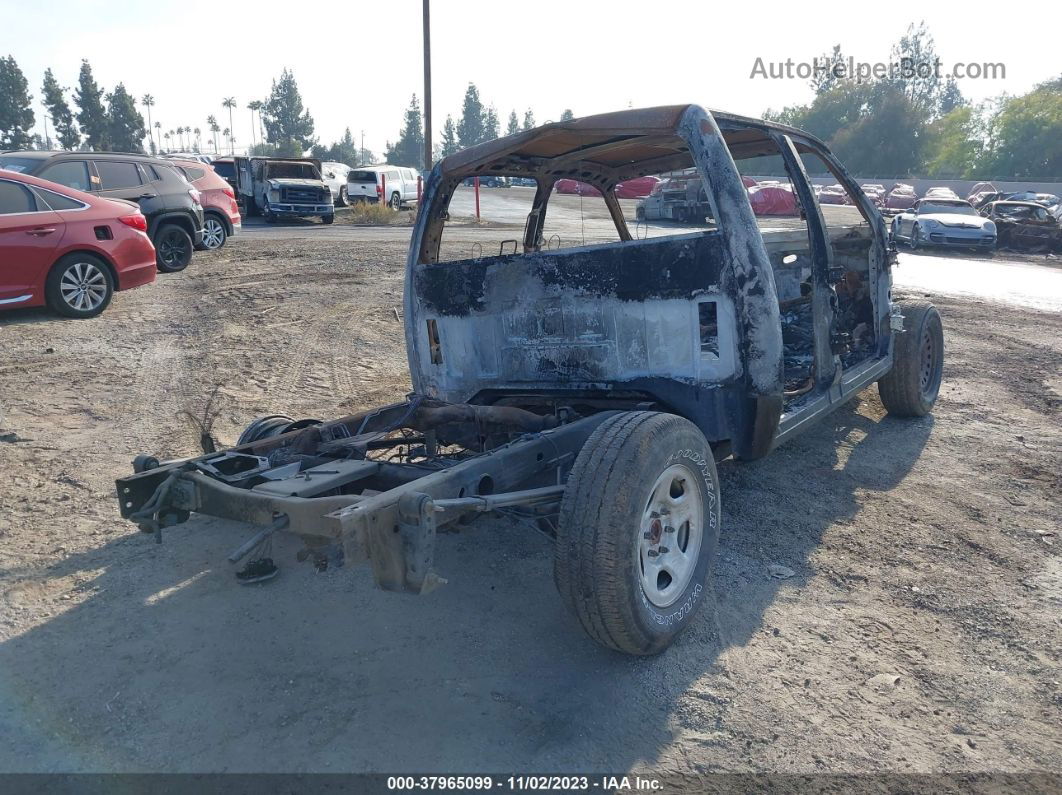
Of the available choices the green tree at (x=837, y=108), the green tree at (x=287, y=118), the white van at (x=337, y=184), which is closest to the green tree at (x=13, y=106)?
the green tree at (x=287, y=118)

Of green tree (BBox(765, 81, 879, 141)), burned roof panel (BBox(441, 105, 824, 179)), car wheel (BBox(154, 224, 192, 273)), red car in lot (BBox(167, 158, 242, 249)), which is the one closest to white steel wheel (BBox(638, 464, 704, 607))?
burned roof panel (BBox(441, 105, 824, 179))

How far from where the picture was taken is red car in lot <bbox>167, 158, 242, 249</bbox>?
14.0m

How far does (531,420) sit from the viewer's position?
4059 mm

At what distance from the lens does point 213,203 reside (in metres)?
14.3

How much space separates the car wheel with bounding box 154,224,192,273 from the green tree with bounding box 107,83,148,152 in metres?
76.4

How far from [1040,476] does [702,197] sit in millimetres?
2868

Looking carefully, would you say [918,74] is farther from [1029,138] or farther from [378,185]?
[378,185]

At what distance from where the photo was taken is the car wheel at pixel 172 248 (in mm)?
12066

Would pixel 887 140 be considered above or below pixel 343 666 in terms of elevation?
above

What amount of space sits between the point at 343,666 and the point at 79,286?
736 cm

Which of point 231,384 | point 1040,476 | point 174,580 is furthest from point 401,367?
point 1040,476

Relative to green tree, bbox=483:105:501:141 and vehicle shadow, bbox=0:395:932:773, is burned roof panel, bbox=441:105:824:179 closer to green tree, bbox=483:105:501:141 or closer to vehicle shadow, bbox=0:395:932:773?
vehicle shadow, bbox=0:395:932:773

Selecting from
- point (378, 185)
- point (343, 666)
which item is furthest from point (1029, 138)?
point (343, 666)

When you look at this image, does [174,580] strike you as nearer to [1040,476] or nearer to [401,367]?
[401,367]
